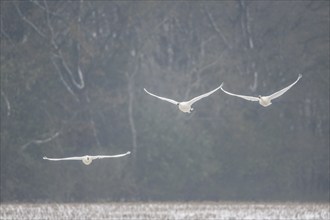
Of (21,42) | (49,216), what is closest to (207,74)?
(21,42)

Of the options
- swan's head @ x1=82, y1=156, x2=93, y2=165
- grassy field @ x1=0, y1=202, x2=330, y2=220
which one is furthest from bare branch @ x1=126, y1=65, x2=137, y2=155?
swan's head @ x1=82, y1=156, x2=93, y2=165

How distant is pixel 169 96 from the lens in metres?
38.7

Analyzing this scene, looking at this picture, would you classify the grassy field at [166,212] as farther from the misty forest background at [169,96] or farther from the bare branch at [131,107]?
the bare branch at [131,107]

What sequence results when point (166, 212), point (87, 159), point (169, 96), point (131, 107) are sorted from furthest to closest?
point (169, 96), point (131, 107), point (166, 212), point (87, 159)

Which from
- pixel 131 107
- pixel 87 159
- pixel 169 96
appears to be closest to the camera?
pixel 87 159

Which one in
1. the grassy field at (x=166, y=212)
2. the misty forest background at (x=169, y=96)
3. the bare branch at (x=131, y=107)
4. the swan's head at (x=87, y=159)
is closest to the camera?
the swan's head at (x=87, y=159)

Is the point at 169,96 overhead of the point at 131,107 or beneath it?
overhead

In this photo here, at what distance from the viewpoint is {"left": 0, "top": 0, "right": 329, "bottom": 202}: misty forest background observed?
3659 centimetres

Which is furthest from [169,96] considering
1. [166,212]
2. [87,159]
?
[87,159]

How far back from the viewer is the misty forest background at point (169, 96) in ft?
120

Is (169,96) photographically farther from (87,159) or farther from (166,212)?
(87,159)

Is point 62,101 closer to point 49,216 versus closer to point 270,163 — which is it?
point 270,163

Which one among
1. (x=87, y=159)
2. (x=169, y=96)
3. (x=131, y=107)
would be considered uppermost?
(x=87, y=159)

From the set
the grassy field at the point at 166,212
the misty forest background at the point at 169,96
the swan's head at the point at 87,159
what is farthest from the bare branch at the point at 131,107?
the swan's head at the point at 87,159
